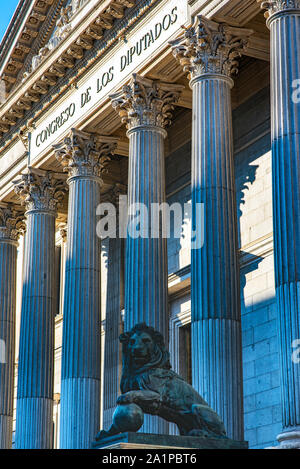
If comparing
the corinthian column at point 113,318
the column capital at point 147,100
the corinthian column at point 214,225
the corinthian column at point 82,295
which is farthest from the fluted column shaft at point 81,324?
the corinthian column at point 214,225

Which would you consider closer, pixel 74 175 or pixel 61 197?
pixel 74 175

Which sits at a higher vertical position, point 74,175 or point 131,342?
point 74,175

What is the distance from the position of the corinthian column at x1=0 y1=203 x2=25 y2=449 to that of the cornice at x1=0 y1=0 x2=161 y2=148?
3.33 metres

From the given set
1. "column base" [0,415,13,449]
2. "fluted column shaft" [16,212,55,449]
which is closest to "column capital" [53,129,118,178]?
"fluted column shaft" [16,212,55,449]

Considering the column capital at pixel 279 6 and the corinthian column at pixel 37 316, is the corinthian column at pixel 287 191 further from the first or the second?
the corinthian column at pixel 37 316

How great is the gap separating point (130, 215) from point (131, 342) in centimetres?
1099

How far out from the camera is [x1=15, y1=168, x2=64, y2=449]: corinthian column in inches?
1297

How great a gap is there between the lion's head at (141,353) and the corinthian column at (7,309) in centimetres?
2043
